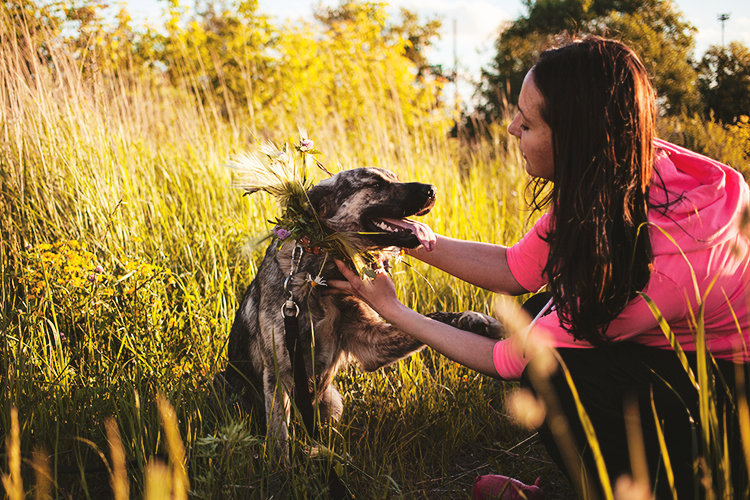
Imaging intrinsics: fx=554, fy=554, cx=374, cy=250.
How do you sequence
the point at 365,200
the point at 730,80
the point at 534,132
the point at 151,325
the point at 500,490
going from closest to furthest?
1. the point at 534,132
2. the point at 500,490
3. the point at 365,200
4. the point at 151,325
5. the point at 730,80

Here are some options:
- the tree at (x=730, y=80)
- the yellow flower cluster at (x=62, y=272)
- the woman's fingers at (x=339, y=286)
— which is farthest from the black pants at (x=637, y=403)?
the tree at (x=730, y=80)

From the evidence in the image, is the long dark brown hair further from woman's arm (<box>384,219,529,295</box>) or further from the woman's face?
woman's arm (<box>384,219,529,295</box>)

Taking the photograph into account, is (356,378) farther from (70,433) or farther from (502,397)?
(70,433)

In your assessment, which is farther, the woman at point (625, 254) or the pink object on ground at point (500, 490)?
the pink object on ground at point (500, 490)

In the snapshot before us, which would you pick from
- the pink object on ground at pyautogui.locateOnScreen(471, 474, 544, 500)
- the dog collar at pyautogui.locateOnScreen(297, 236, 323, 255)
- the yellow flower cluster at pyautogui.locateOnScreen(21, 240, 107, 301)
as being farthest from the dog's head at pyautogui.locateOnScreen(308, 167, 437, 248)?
the yellow flower cluster at pyautogui.locateOnScreen(21, 240, 107, 301)

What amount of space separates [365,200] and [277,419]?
992 millimetres

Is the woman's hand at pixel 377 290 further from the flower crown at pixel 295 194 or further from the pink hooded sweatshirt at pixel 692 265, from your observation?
the pink hooded sweatshirt at pixel 692 265

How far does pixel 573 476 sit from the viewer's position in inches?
65.0

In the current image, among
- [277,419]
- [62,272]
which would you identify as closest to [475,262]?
[277,419]

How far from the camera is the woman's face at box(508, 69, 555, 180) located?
180cm

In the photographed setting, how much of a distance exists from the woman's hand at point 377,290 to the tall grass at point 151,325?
0.41 metres

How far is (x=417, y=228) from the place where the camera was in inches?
88.2

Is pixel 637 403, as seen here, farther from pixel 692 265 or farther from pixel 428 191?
pixel 428 191

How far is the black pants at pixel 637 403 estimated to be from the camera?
1.70 meters
